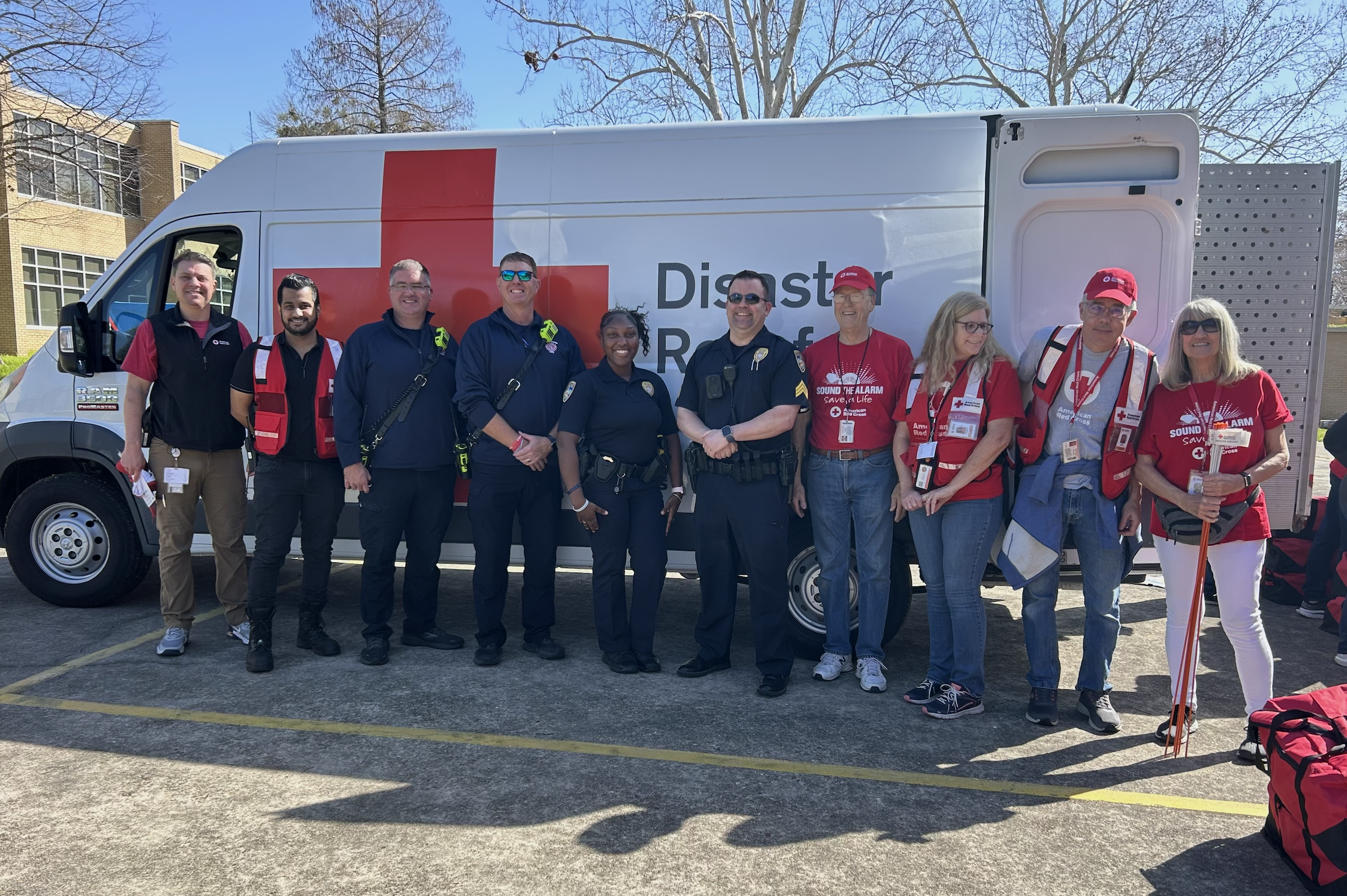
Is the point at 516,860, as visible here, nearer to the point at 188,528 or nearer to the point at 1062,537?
the point at 1062,537

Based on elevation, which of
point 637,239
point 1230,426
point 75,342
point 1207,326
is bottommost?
point 1230,426

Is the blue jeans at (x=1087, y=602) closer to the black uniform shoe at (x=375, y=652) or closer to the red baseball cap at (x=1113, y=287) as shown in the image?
the red baseball cap at (x=1113, y=287)

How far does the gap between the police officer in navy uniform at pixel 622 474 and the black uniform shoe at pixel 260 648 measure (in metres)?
1.61

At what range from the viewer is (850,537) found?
14.3 feet

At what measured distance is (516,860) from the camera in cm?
281

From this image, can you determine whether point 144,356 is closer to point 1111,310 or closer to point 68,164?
point 1111,310

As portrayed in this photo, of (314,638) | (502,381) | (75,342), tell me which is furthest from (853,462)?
(75,342)

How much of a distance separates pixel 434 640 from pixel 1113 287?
3.61m

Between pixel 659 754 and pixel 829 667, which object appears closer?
pixel 659 754

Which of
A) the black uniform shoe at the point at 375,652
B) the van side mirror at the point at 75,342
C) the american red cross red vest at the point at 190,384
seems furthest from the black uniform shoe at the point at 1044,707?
the van side mirror at the point at 75,342

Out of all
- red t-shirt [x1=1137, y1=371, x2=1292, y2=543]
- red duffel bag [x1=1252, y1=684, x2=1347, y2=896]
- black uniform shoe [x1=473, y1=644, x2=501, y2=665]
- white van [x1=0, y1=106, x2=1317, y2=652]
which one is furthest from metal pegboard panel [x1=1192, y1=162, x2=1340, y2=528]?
black uniform shoe [x1=473, y1=644, x2=501, y2=665]

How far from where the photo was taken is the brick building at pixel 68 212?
69.3 feet

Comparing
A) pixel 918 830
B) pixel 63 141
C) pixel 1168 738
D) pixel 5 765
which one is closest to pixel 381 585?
pixel 5 765

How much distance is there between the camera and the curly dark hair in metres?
4.35
